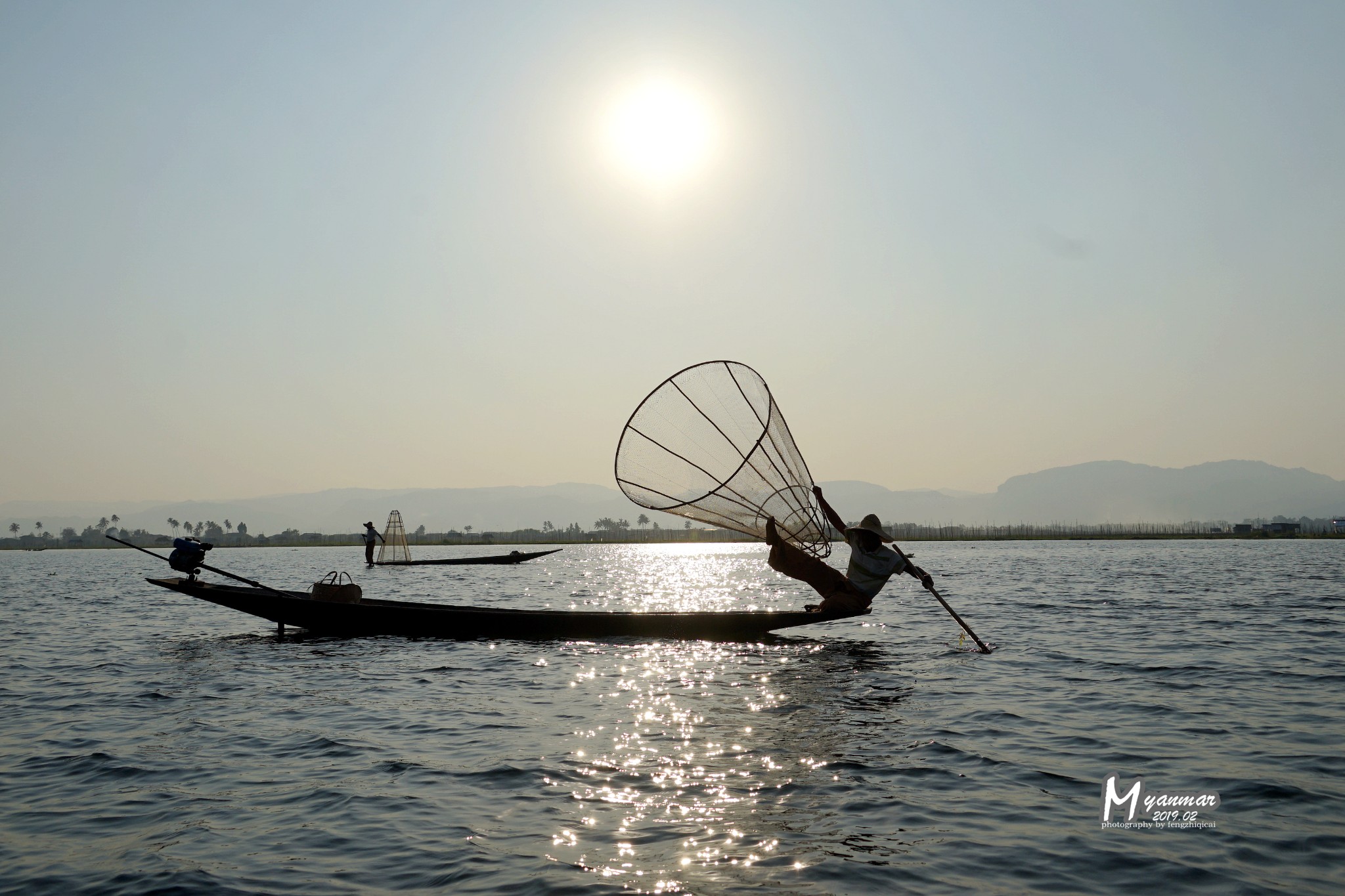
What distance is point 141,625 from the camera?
→ 2755cm

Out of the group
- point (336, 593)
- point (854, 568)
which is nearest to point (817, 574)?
point (854, 568)

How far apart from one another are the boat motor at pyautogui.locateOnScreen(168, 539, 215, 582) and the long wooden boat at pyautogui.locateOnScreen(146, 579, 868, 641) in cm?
30

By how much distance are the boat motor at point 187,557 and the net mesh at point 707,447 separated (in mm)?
12103

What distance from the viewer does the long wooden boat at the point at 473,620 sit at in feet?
68.7

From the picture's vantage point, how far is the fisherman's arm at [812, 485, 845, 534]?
17380 mm

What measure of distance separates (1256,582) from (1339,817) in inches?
1562

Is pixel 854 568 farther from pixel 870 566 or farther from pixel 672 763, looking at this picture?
pixel 672 763

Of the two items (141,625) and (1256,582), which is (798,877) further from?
(1256,582)

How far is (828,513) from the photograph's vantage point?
707 inches

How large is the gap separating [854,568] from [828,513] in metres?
2.20

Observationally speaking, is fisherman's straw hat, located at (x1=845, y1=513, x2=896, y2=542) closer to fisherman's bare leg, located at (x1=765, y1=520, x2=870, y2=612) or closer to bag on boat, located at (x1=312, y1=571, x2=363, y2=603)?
fisherman's bare leg, located at (x1=765, y1=520, x2=870, y2=612)

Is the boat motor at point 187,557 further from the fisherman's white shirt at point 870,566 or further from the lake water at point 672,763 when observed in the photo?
the fisherman's white shirt at point 870,566

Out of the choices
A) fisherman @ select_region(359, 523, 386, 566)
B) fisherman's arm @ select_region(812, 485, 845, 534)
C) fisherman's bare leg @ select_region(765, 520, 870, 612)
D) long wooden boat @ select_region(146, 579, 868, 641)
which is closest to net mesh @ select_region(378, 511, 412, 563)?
fisherman @ select_region(359, 523, 386, 566)

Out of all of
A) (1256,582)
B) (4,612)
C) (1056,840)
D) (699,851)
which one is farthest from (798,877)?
(1256,582)
